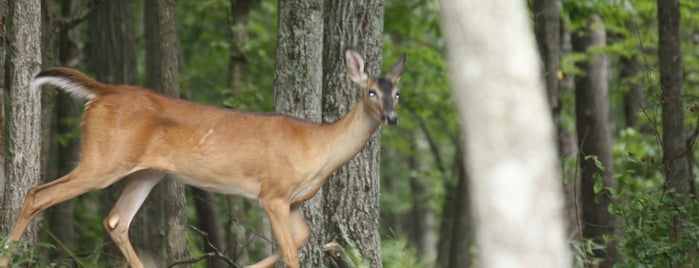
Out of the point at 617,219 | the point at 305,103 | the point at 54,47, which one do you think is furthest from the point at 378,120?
the point at 617,219

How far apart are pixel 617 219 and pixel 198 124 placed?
6.70 meters

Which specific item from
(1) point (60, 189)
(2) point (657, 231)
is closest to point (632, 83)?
(2) point (657, 231)

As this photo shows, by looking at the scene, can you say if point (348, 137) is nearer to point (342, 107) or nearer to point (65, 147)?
point (342, 107)

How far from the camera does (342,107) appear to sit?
33.1 feet

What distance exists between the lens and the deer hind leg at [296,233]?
862 centimetres

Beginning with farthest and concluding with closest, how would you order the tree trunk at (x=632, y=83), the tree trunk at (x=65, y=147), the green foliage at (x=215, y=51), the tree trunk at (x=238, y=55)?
the tree trunk at (x=632, y=83) → the green foliage at (x=215, y=51) → the tree trunk at (x=238, y=55) → the tree trunk at (x=65, y=147)

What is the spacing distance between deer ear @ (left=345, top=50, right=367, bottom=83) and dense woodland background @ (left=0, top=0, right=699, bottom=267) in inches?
30.1

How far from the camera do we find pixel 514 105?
189 inches

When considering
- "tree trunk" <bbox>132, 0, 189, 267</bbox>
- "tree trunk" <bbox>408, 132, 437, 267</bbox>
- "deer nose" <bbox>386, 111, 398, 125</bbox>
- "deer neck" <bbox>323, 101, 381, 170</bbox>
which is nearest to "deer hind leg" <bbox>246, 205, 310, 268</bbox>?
Result: "deer neck" <bbox>323, 101, 381, 170</bbox>

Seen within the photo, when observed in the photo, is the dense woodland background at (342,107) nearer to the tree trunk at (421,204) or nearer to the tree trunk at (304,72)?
the tree trunk at (304,72)

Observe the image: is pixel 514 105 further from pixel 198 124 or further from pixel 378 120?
pixel 198 124

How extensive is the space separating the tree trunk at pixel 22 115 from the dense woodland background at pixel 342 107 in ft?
0.04

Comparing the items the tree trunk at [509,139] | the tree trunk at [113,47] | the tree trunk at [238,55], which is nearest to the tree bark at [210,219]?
the tree trunk at [238,55]

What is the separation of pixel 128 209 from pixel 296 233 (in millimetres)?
1363
